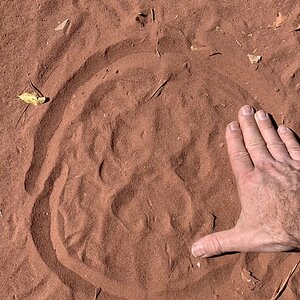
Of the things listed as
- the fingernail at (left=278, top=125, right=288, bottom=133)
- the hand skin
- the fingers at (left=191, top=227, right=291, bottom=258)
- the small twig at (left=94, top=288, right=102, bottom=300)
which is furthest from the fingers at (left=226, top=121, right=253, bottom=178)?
the small twig at (left=94, top=288, right=102, bottom=300)

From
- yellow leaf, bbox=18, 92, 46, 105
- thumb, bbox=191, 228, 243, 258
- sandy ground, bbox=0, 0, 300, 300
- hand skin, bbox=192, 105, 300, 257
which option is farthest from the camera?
yellow leaf, bbox=18, 92, 46, 105

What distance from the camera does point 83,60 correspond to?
3.75 metres

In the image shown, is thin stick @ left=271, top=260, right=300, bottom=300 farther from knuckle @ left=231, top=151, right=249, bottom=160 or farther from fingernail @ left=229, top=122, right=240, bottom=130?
fingernail @ left=229, top=122, right=240, bottom=130

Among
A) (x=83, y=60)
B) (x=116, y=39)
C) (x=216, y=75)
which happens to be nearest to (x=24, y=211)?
(x=83, y=60)

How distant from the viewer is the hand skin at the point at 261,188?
3375 mm

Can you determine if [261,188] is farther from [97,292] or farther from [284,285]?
[97,292]

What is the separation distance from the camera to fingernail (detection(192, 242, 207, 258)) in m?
3.54

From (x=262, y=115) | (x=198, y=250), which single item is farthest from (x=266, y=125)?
(x=198, y=250)

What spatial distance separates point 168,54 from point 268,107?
0.81 metres

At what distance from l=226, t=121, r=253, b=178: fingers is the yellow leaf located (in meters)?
1.34

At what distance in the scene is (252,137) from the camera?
11.9ft

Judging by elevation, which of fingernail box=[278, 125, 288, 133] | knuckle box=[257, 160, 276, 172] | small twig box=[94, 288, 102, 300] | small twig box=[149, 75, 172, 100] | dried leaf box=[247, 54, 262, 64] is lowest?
small twig box=[94, 288, 102, 300]

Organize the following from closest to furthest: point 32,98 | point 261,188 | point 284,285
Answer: point 261,188, point 284,285, point 32,98

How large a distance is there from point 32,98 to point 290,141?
6.04 feet
